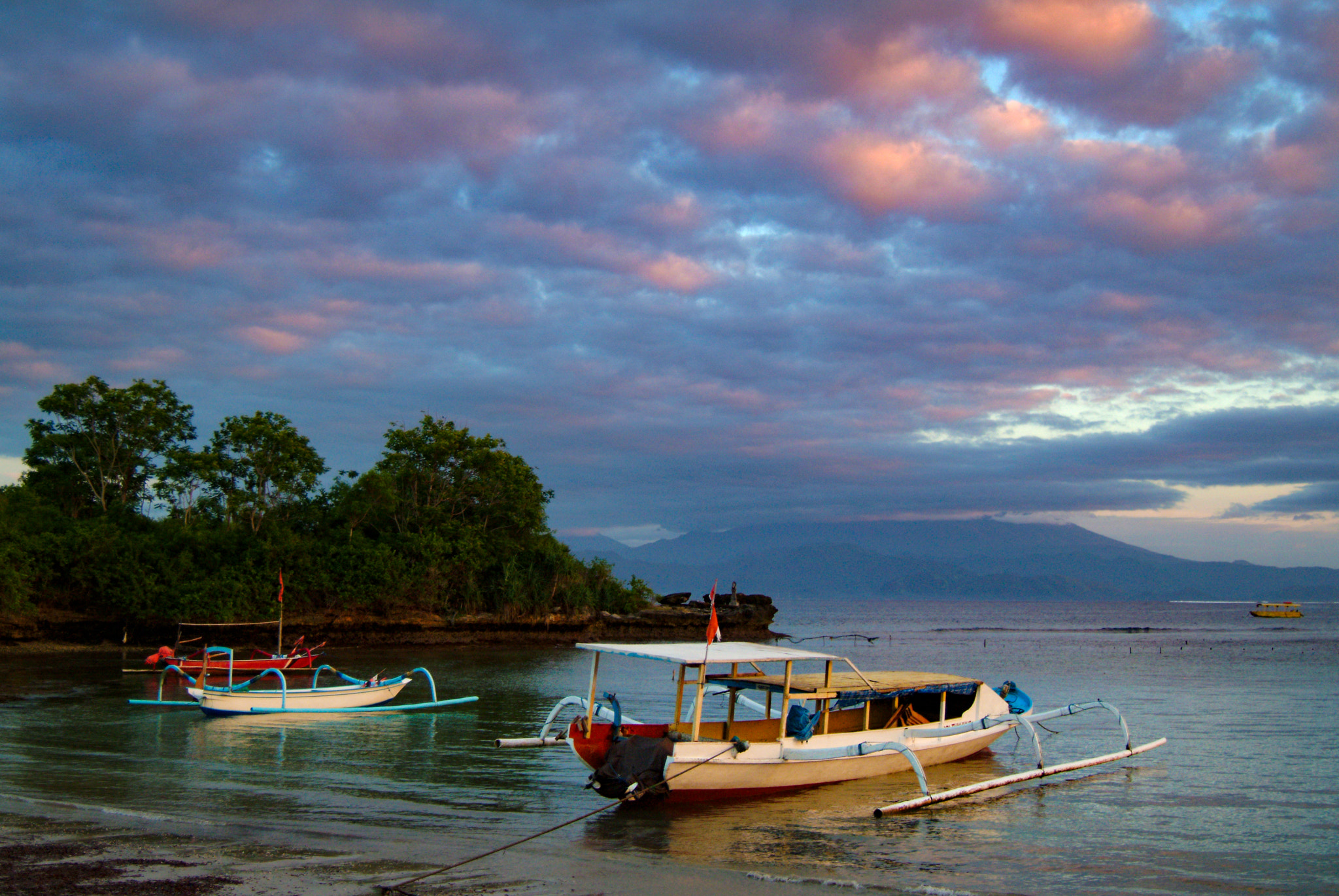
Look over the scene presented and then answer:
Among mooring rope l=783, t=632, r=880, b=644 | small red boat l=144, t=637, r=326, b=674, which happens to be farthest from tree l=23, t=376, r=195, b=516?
mooring rope l=783, t=632, r=880, b=644

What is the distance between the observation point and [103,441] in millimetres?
55781

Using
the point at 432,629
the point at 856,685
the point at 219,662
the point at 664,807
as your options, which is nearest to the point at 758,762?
the point at 664,807

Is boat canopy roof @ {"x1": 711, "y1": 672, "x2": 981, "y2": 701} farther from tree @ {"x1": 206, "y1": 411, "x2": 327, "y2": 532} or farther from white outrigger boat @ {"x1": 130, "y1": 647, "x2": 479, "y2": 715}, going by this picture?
tree @ {"x1": 206, "y1": 411, "x2": 327, "y2": 532}

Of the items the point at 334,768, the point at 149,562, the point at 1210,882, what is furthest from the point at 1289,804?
the point at 149,562

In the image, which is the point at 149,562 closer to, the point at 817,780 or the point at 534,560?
the point at 534,560

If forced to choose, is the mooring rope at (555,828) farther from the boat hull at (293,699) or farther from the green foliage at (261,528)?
the green foliage at (261,528)

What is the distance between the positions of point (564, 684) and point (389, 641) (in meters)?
23.4

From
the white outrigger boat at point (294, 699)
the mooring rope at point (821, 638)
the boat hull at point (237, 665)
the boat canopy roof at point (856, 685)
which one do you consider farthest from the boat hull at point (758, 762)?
the boat hull at point (237, 665)

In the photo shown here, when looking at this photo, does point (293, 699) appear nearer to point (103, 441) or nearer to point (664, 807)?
point (664, 807)

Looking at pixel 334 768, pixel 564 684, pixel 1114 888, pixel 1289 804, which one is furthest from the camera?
pixel 564 684

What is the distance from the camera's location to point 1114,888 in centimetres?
1145

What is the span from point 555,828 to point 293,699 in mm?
15765

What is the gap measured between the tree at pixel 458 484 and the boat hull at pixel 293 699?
34.3 meters

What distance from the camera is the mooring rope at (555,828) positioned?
1010 centimetres
